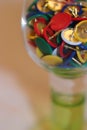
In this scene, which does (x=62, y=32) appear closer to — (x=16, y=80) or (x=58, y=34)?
(x=58, y=34)

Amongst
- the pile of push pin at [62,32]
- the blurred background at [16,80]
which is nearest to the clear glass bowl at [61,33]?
the pile of push pin at [62,32]

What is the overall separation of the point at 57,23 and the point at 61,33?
0.02 m

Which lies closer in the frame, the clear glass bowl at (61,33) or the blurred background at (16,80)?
the clear glass bowl at (61,33)

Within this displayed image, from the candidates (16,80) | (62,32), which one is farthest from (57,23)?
(16,80)

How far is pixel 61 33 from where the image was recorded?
0.53 metres

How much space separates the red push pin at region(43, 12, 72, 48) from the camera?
53 centimetres

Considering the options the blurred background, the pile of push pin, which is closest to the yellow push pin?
the pile of push pin

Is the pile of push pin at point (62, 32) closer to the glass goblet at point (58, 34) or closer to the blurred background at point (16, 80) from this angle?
the glass goblet at point (58, 34)

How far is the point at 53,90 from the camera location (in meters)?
0.67

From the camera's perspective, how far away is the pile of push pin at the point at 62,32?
532 millimetres

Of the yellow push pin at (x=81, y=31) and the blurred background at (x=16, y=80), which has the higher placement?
the yellow push pin at (x=81, y=31)

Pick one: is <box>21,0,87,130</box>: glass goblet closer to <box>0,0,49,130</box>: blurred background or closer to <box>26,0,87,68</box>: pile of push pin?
<box>26,0,87,68</box>: pile of push pin

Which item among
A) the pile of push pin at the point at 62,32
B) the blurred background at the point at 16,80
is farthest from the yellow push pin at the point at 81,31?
the blurred background at the point at 16,80

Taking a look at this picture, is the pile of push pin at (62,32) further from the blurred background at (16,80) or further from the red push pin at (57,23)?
the blurred background at (16,80)
